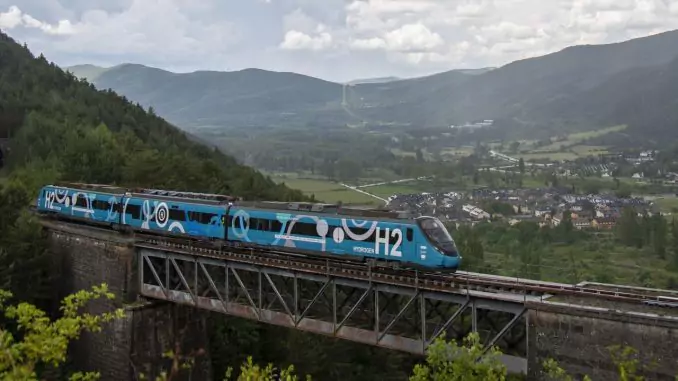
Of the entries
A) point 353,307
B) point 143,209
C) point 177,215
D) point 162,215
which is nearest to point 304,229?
point 353,307

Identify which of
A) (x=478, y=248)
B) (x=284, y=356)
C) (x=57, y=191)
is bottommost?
(x=284, y=356)

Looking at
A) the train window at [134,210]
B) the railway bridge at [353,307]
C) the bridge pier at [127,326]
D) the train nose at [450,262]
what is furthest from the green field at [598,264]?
the train nose at [450,262]

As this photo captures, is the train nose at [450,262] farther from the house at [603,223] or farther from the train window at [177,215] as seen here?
the house at [603,223]

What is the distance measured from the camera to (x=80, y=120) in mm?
94125

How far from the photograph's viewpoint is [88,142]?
72.9 m

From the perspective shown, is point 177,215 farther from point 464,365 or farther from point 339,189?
point 339,189

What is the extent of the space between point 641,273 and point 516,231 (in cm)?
3240

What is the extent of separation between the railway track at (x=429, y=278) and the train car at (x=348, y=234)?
0.49 meters

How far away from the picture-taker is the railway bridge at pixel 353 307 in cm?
2003

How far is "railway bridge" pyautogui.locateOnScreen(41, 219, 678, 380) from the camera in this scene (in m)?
20.0

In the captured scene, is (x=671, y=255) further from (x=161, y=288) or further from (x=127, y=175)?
(x=161, y=288)

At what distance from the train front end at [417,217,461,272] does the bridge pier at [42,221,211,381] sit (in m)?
15.6

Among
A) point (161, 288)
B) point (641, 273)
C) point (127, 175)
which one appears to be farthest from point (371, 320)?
point (641, 273)

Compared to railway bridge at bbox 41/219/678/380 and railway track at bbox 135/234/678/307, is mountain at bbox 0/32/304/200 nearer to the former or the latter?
railway bridge at bbox 41/219/678/380
